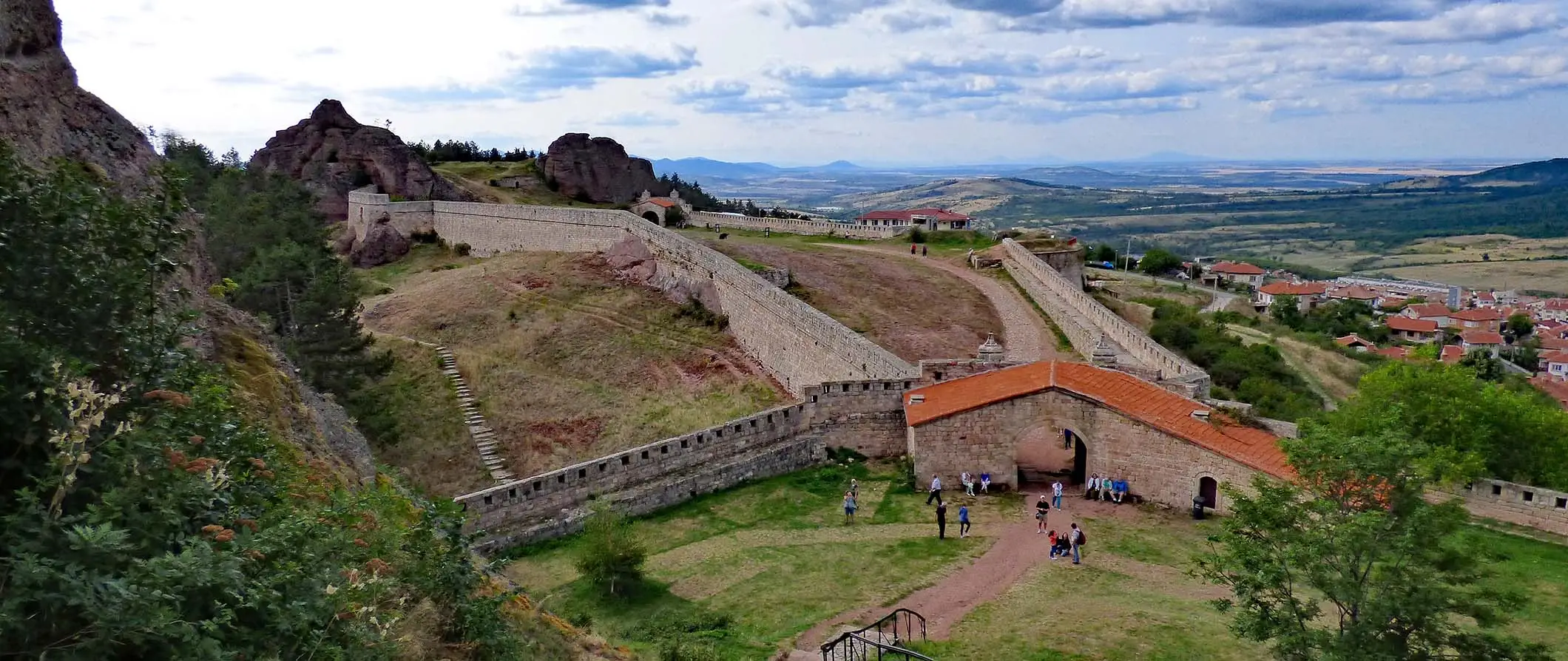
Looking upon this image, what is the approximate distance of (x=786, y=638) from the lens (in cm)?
1362

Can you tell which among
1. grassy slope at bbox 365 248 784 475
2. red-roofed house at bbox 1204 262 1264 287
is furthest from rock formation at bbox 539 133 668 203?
red-roofed house at bbox 1204 262 1264 287

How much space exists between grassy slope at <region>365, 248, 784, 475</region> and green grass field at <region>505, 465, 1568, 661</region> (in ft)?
23.6

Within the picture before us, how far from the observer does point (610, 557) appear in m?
15.3

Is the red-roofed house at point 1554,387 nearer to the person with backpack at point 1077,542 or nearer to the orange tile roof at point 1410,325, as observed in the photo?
the orange tile roof at point 1410,325

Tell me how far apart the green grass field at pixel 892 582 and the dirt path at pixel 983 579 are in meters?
0.19

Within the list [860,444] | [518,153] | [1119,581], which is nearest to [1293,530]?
[1119,581]

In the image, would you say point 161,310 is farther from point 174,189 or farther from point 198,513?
point 198,513

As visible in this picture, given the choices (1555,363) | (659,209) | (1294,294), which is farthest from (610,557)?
(1555,363)

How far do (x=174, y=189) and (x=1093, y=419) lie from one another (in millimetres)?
18221

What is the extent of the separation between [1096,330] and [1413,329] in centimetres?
7730

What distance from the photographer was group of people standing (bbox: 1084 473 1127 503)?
19.8 m

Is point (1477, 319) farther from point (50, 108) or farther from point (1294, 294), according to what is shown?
point (50, 108)

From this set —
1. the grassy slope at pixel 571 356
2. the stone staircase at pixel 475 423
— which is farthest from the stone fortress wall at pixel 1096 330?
the stone staircase at pixel 475 423

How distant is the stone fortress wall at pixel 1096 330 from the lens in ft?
76.5
